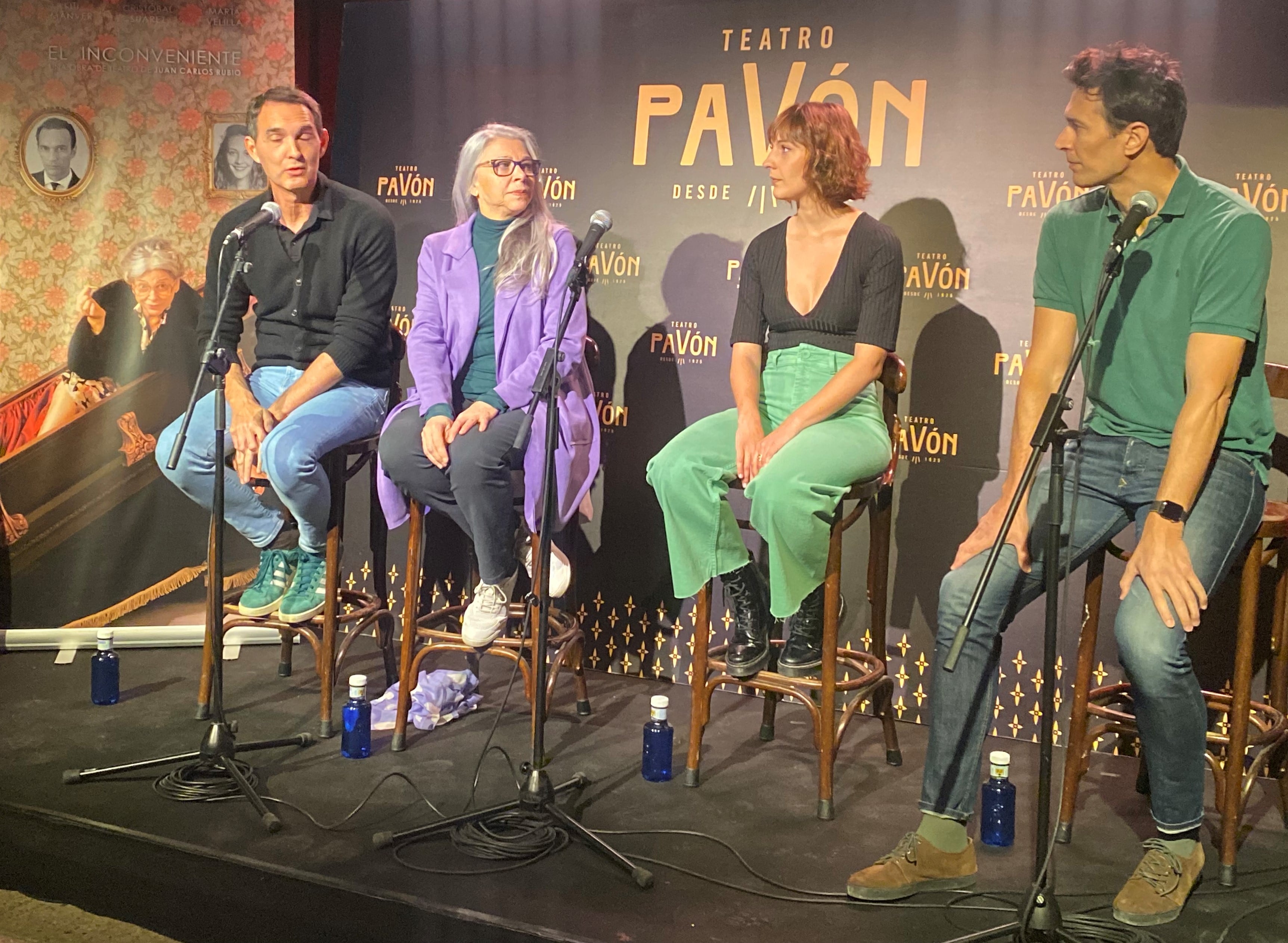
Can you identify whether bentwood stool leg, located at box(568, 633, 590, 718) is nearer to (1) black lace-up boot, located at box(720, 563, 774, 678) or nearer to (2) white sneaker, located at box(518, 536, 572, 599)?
(2) white sneaker, located at box(518, 536, 572, 599)

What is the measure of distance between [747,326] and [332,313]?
4.12 feet

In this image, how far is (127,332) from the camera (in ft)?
13.8

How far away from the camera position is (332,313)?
3.67 m

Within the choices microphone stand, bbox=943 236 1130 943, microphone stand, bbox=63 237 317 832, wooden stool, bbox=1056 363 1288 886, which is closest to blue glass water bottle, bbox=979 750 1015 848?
wooden stool, bbox=1056 363 1288 886

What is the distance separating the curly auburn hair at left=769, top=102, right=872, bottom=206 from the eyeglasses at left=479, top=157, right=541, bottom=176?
73 cm

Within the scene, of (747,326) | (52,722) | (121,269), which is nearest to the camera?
(747,326)

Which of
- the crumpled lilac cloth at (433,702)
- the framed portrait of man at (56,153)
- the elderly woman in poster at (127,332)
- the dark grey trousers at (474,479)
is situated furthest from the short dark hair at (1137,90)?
the framed portrait of man at (56,153)

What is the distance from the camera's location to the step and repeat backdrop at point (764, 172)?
339 cm

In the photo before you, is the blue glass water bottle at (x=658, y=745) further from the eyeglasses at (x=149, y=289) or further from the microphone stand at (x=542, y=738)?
the eyeglasses at (x=149, y=289)

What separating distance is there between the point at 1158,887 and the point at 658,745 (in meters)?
1.21

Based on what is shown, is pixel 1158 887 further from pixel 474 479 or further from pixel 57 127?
pixel 57 127

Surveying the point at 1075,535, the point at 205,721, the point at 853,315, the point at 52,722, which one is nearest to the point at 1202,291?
the point at 1075,535

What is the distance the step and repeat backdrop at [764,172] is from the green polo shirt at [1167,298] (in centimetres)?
77

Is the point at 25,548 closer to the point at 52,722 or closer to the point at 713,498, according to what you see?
the point at 52,722
